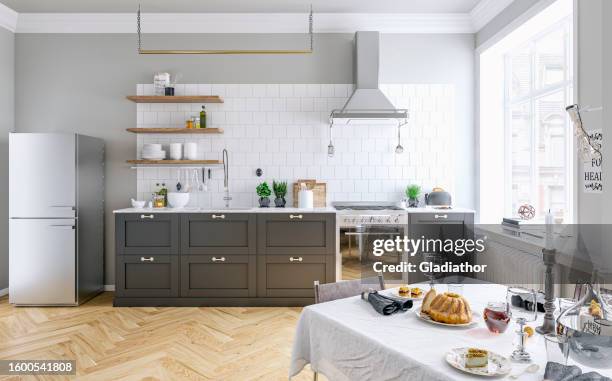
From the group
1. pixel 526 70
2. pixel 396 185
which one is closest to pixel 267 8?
pixel 396 185

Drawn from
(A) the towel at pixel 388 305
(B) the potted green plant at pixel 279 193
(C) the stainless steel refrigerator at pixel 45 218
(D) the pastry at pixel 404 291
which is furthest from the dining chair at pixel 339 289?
(C) the stainless steel refrigerator at pixel 45 218

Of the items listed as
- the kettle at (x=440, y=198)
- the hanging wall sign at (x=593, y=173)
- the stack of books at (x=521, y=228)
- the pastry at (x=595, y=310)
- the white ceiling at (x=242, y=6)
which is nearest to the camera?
the pastry at (x=595, y=310)

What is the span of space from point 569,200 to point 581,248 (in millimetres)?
689

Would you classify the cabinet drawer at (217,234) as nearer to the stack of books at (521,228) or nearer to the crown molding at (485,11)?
the stack of books at (521,228)

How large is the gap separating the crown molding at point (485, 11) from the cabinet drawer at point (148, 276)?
440cm

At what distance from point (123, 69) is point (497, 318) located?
4.77m

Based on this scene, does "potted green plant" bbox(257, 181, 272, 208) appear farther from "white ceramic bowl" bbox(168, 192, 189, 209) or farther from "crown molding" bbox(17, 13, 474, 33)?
"crown molding" bbox(17, 13, 474, 33)

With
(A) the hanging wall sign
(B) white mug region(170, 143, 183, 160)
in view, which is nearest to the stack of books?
(A) the hanging wall sign

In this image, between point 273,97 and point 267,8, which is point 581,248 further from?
point 267,8

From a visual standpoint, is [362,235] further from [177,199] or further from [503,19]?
[503,19]

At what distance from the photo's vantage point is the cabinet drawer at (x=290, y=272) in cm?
397

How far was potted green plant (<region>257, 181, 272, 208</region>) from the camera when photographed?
14.3 ft

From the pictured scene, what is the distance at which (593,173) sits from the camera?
8.60ft

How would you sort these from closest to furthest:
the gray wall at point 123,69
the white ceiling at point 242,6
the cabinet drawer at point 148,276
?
the cabinet drawer at point 148,276 < the white ceiling at point 242,6 < the gray wall at point 123,69
